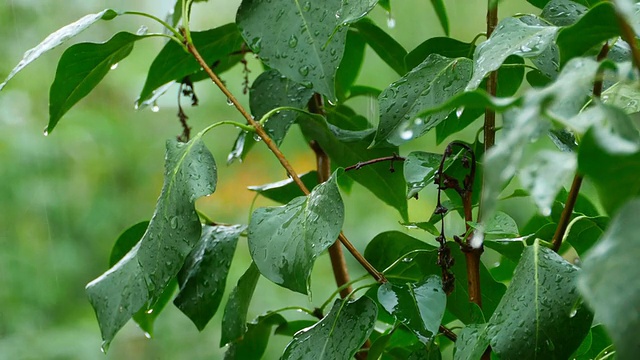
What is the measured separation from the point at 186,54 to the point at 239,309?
21 cm

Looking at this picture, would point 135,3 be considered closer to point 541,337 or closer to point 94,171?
point 94,171

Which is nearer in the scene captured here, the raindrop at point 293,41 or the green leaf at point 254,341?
the raindrop at point 293,41

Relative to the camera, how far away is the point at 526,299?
1.30ft

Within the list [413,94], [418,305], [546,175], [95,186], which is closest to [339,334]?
[418,305]

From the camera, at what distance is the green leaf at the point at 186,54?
623 millimetres

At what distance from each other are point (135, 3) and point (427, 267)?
2085mm

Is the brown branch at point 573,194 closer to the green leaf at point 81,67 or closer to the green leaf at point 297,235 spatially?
the green leaf at point 297,235

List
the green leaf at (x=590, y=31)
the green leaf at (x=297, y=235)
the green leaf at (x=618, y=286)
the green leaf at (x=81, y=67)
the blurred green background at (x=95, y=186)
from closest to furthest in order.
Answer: the green leaf at (x=618, y=286)
the green leaf at (x=590, y=31)
the green leaf at (x=297, y=235)
the green leaf at (x=81, y=67)
the blurred green background at (x=95, y=186)

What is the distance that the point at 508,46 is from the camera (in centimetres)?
39

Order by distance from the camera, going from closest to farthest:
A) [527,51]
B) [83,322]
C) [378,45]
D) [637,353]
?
[637,353], [527,51], [378,45], [83,322]

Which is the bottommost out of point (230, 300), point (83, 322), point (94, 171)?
point (83, 322)

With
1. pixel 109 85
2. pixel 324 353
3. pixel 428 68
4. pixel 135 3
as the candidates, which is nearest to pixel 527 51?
pixel 428 68

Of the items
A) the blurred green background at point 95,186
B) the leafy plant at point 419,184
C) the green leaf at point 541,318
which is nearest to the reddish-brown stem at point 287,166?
the leafy plant at point 419,184

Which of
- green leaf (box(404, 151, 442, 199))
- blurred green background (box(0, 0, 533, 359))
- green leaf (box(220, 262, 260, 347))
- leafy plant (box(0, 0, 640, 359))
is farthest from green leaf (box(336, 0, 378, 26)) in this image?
blurred green background (box(0, 0, 533, 359))
